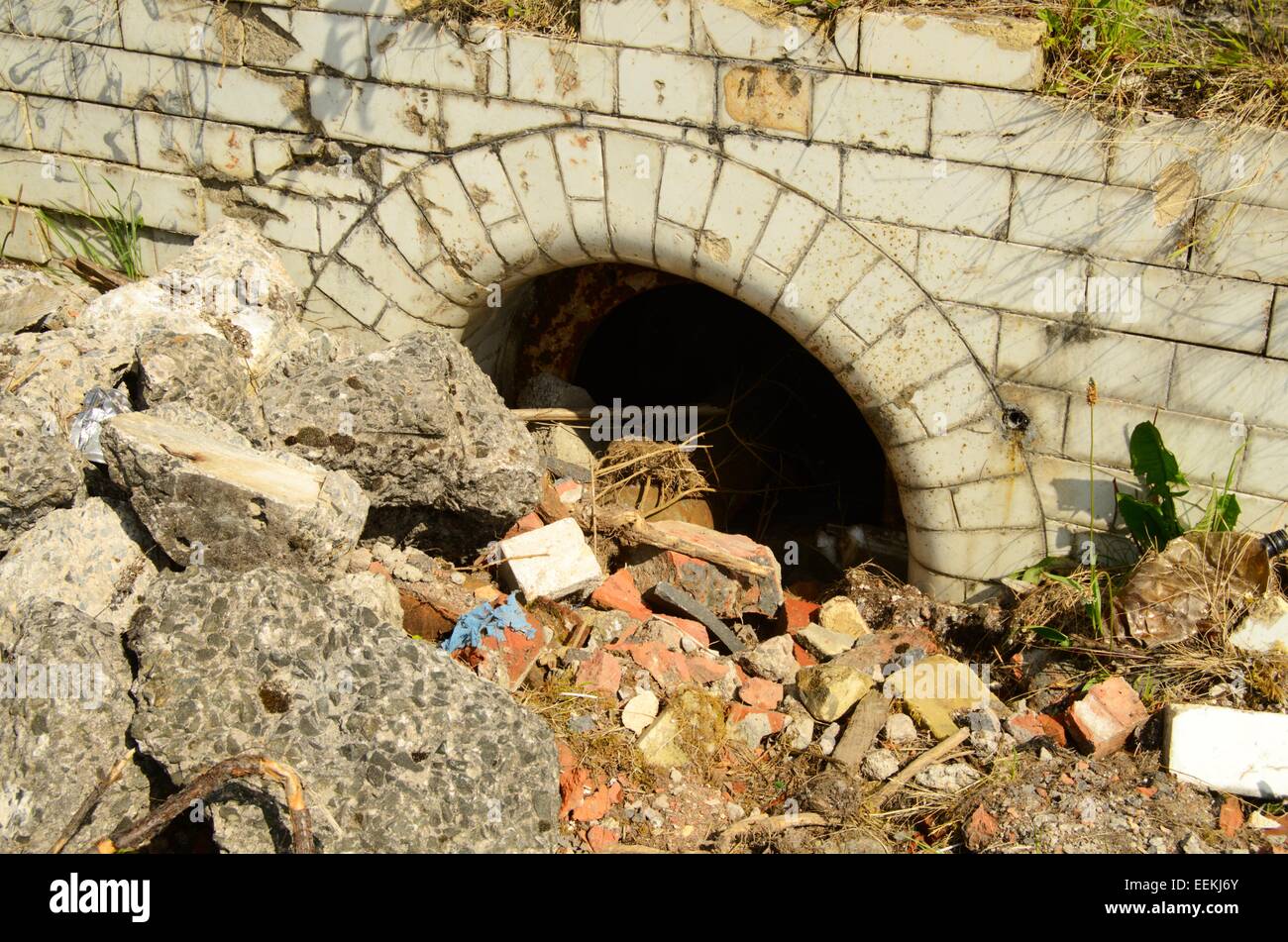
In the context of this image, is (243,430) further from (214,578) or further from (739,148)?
(739,148)

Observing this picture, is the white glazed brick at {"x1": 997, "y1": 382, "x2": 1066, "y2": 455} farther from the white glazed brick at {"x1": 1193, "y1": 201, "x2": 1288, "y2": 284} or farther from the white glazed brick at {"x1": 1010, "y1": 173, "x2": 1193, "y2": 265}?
the white glazed brick at {"x1": 1193, "y1": 201, "x2": 1288, "y2": 284}

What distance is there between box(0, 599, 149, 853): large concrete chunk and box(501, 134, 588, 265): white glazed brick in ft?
7.91

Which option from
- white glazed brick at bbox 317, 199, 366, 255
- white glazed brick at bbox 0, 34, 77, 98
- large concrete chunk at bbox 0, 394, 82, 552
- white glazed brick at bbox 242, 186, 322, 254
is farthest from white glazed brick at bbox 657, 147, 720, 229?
white glazed brick at bbox 0, 34, 77, 98

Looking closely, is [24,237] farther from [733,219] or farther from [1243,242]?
[1243,242]

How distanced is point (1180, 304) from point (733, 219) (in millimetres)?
1708

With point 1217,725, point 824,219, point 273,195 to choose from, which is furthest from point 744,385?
point 1217,725

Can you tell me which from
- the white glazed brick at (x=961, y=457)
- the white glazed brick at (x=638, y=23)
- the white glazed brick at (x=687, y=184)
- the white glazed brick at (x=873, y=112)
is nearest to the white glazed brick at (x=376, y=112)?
the white glazed brick at (x=638, y=23)

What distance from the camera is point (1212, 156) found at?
4152 millimetres

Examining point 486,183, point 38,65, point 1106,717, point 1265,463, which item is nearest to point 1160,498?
point 1265,463

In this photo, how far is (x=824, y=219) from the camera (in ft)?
15.0

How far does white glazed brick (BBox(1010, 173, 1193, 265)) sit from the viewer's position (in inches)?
168

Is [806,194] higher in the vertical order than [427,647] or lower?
higher

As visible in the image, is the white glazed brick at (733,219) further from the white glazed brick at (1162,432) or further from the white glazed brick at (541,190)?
the white glazed brick at (1162,432)

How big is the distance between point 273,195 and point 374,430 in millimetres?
1548
